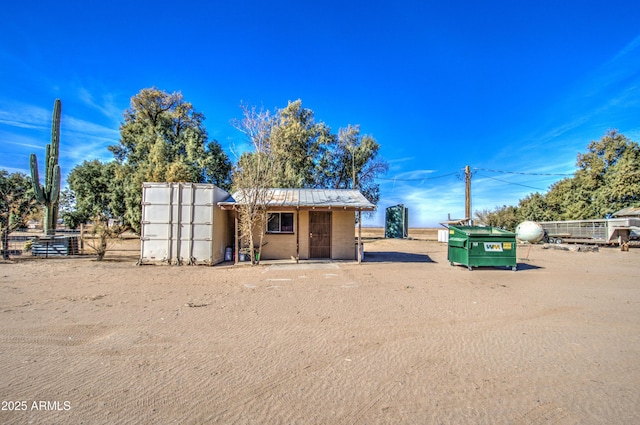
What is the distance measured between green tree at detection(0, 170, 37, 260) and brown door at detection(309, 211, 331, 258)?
12466 millimetres

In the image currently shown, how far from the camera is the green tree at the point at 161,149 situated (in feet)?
68.8

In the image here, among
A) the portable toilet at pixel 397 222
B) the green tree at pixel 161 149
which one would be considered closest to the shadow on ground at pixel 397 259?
the green tree at pixel 161 149

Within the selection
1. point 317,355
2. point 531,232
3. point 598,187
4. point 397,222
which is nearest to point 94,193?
point 317,355

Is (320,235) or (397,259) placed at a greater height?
(320,235)

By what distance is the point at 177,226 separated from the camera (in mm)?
12359

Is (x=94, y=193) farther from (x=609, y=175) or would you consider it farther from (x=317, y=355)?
(x=609, y=175)

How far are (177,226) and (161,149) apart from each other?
37.3ft

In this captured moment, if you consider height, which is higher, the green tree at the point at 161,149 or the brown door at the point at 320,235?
the green tree at the point at 161,149

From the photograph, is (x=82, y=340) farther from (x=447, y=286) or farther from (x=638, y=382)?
(x=447, y=286)

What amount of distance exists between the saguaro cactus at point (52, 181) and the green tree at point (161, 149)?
4607 millimetres

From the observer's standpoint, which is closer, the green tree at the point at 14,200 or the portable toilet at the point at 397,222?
the green tree at the point at 14,200

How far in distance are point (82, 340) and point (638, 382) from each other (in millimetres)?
6345

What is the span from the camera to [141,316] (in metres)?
5.34

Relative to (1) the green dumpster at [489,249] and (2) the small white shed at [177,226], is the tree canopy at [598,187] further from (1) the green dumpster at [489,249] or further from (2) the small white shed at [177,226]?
(2) the small white shed at [177,226]
